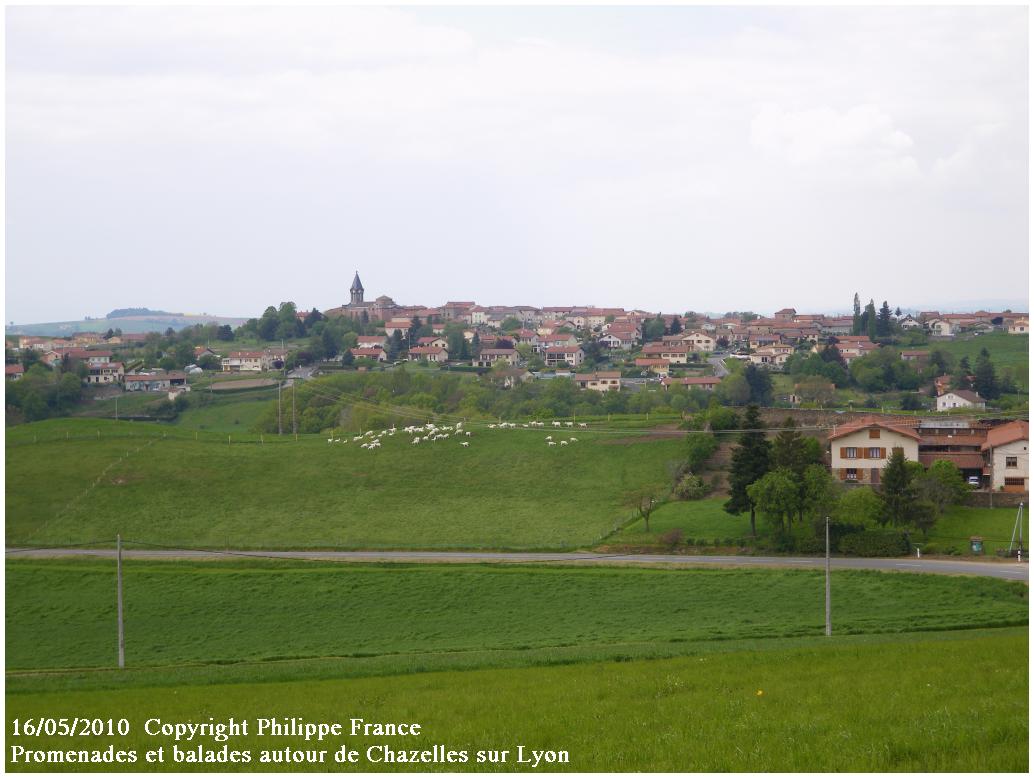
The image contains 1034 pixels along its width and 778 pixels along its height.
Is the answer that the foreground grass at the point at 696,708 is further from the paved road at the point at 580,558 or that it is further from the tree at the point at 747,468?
the tree at the point at 747,468

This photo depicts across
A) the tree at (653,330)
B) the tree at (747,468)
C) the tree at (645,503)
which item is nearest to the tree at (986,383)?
the tree at (645,503)

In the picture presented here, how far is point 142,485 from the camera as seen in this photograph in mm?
50750

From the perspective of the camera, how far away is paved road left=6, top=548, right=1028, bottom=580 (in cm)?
3194

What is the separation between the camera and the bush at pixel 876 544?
34.7 metres

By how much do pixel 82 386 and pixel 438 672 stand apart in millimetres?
71870

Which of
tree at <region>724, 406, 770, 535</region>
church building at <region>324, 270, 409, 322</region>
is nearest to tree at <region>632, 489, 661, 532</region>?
tree at <region>724, 406, 770, 535</region>

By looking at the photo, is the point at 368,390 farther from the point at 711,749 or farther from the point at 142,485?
the point at 711,749

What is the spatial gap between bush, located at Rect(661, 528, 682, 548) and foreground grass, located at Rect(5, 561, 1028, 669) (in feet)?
13.5

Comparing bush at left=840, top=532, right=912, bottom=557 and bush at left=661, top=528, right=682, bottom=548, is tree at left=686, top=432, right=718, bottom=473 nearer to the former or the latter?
bush at left=661, top=528, right=682, bottom=548

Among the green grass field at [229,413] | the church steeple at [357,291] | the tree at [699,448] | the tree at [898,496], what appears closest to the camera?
the tree at [898,496]

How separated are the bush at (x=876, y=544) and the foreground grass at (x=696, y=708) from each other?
1473 centimetres

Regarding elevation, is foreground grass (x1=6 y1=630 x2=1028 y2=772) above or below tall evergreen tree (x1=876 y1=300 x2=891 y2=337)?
below

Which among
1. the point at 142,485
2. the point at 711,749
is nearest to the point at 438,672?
the point at 711,749

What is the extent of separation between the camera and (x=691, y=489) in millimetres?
44344
